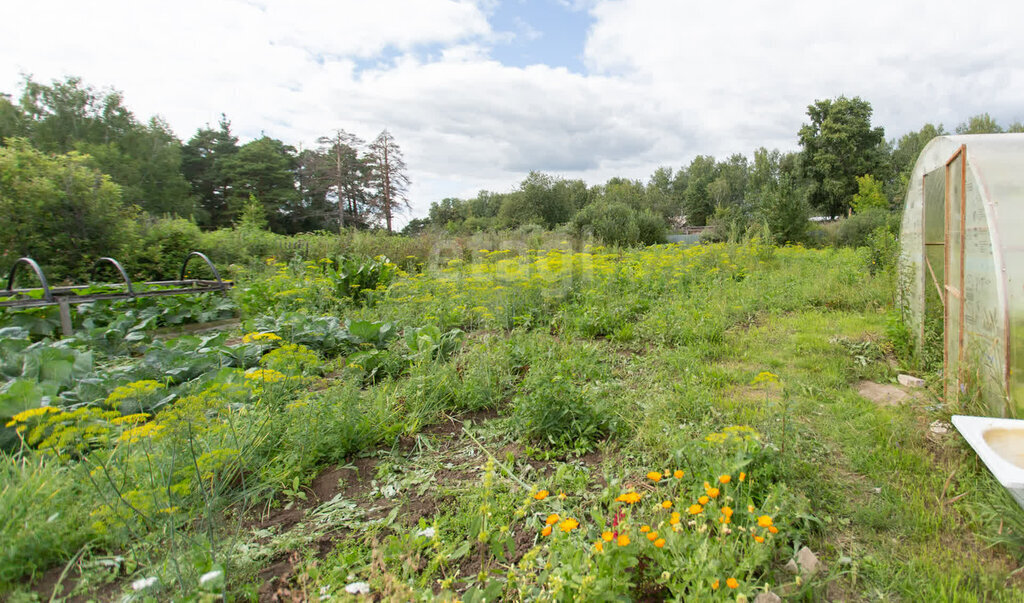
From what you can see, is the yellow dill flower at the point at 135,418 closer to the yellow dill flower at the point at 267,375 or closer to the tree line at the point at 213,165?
the yellow dill flower at the point at 267,375

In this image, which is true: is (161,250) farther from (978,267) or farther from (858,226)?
(858,226)

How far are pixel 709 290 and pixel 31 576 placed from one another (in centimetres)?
750

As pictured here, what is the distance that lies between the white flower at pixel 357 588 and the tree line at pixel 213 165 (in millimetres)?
23447

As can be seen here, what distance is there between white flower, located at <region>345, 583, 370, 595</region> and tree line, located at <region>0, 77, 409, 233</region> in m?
23.4

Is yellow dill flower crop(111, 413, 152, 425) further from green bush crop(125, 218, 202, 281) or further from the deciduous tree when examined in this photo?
the deciduous tree

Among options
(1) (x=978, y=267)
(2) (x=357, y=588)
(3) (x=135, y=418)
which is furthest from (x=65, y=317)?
(1) (x=978, y=267)

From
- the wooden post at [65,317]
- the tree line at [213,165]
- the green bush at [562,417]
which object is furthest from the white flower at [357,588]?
the tree line at [213,165]

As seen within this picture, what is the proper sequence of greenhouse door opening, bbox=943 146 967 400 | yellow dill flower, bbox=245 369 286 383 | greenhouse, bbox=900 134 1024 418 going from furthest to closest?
greenhouse door opening, bbox=943 146 967 400 → greenhouse, bbox=900 134 1024 418 → yellow dill flower, bbox=245 369 286 383

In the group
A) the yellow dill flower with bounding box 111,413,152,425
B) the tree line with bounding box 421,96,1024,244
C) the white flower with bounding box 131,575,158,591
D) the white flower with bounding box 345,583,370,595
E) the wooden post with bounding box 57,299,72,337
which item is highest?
the tree line with bounding box 421,96,1024,244

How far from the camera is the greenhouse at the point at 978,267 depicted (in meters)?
2.45

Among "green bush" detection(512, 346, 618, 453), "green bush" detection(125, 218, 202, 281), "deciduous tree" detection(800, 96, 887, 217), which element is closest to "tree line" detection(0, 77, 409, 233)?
"green bush" detection(125, 218, 202, 281)

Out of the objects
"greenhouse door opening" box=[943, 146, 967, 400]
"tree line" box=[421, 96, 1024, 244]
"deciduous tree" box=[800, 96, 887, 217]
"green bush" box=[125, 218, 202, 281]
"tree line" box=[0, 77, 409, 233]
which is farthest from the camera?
"deciduous tree" box=[800, 96, 887, 217]

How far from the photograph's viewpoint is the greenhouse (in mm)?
2449

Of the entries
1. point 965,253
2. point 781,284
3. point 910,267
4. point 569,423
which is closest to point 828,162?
point 781,284
